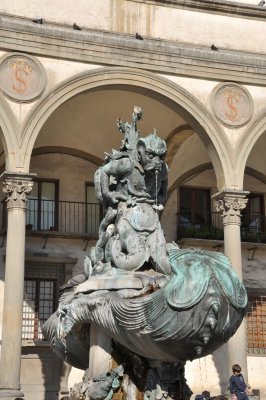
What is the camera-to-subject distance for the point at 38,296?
20641mm

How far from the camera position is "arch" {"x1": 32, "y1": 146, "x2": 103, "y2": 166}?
71.4ft

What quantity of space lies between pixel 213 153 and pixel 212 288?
12531 mm

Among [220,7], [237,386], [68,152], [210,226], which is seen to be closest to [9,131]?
[68,152]

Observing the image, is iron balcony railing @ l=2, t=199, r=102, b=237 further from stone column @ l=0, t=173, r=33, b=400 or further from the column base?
the column base

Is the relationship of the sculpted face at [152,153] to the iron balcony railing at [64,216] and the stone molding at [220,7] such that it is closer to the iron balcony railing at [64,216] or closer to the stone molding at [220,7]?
the stone molding at [220,7]

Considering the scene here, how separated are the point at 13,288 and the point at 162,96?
605 centimetres

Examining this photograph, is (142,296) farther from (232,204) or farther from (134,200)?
(232,204)

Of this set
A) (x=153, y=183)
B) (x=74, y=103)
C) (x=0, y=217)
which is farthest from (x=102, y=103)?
(x=153, y=183)

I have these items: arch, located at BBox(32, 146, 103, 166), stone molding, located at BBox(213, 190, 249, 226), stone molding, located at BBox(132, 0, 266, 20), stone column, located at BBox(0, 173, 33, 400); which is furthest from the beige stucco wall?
stone column, located at BBox(0, 173, 33, 400)

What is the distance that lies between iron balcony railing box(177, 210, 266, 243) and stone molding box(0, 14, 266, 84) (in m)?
4.76

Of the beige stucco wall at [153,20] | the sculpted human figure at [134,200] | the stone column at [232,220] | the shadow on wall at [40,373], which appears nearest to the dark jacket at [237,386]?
the sculpted human figure at [134,200]

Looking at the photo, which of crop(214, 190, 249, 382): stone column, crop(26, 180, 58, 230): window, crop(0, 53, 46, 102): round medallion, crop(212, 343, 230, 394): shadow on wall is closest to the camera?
crop(0, 53, 46, 102): round medallion

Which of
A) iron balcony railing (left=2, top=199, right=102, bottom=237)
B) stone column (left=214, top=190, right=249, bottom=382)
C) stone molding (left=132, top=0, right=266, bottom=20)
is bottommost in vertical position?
stone column (left=214, top=190, right=249, bottom=382)

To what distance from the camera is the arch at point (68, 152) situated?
21750 mm
